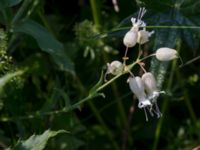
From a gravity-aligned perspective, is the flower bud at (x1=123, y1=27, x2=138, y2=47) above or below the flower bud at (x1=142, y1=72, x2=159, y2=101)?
above

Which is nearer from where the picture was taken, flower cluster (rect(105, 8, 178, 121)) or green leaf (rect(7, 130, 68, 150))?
green leaf (rect(7, 130, 68, 150))

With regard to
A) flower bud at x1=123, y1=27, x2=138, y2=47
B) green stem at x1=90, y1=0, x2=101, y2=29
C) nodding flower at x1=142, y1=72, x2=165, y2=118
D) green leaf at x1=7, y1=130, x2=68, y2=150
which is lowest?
nodding flower at x1=142, y1=72, x2=165, y2=118

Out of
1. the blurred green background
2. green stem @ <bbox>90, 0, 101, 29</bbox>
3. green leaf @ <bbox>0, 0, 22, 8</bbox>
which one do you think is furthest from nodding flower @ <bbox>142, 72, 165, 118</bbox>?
green stem @ <bbox>90, 0, 101, 29</bbox>

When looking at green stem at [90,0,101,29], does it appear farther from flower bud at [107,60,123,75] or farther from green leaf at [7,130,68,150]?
green leaf at [7,130,68,150]

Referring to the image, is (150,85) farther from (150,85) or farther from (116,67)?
(116,67)

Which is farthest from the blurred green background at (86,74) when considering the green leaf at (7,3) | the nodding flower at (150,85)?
the nodding flower at (150,85)

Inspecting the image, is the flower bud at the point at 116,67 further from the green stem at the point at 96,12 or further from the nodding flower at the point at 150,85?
the green stem at the point at 96,12

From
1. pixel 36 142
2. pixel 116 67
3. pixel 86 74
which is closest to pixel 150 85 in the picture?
pixel 116 67

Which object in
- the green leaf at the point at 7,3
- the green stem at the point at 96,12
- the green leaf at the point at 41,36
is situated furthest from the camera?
the green stem at the point at 96,12

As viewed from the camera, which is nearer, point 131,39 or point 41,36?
point 131,39

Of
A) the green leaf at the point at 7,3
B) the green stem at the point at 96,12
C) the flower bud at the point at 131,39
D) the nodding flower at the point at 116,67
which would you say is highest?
the green leaf at the point at 7,3
